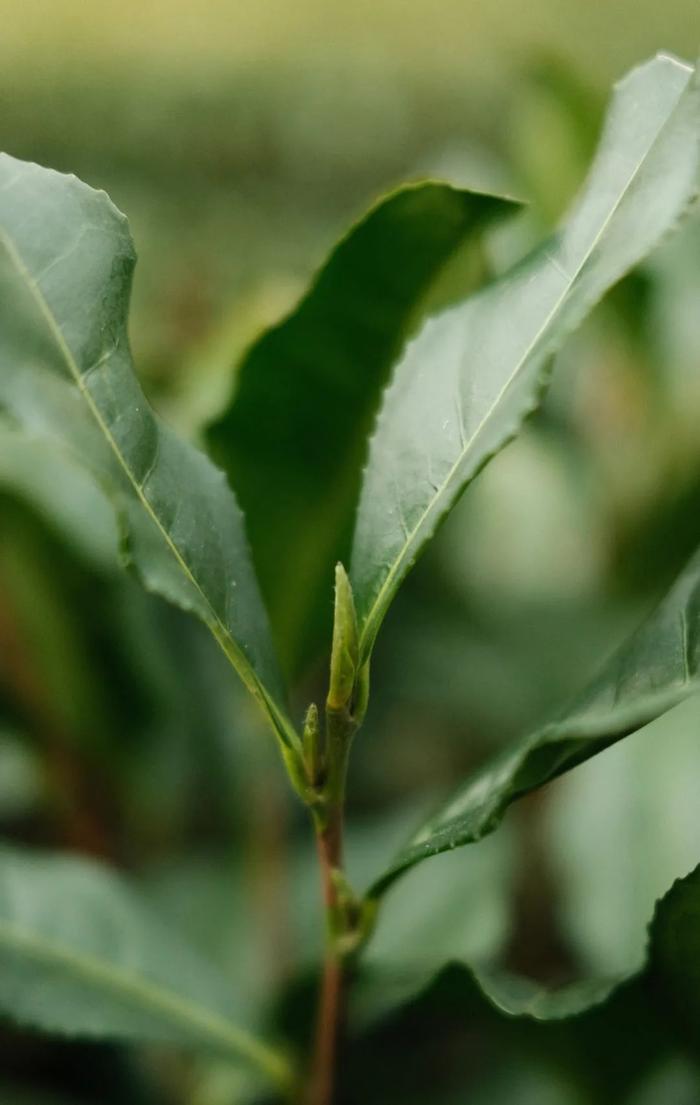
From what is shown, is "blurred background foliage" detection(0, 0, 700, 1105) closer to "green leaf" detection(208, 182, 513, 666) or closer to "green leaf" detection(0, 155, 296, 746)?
"green leaf" detection(208, 182, 513, 666)

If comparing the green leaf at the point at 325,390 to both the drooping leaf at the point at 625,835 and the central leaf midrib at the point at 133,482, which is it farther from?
the drooping leaf at the point at 625,835

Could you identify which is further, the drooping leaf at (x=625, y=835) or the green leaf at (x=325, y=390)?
the drooping leaf at (x=625, y=835)

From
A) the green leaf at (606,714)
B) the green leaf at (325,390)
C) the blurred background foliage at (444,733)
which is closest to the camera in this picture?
the green leaf at (606,714)

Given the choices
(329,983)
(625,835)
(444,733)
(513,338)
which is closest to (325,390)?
(513,338)

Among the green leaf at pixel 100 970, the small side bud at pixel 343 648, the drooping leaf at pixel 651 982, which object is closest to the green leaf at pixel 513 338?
the small side bud at pixel 343 648

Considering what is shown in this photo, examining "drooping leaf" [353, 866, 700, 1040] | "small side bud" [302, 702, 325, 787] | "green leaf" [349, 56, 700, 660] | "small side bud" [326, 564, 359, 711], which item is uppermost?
"green leaf" [349, 56, 700, 660]

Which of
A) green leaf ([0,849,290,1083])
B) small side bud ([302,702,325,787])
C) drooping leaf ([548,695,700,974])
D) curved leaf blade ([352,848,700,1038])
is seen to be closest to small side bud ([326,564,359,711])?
small side bud ([302,702,325,787])
